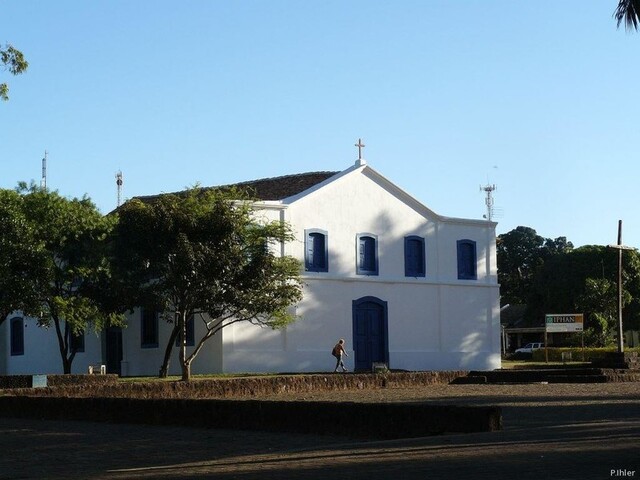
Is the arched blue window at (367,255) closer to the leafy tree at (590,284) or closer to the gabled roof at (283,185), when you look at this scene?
the gabled roof at (283,185)

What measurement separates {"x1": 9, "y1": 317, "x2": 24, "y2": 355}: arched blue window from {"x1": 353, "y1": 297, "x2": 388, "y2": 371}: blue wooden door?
1509 centimetres

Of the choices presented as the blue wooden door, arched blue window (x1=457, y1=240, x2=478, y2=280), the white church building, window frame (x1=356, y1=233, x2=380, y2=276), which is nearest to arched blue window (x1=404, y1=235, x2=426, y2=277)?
the white church building

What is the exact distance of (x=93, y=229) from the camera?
37.3 metres

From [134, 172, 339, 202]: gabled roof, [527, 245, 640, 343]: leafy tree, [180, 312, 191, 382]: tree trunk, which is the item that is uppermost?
[134, 172, 339, 202]: gabled roof

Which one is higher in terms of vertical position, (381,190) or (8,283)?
(381,190)

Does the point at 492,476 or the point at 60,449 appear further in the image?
the point at 60,449

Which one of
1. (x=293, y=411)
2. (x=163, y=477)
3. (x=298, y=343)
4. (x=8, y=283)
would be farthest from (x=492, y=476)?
(x=298, y=343)

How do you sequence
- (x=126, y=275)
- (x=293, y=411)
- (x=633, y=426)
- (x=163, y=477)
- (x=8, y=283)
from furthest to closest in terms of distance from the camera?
1. (x=126, y=275)
2. (x=8, y=283)
3. (x=293, y=411)
4. (x=633, y=426)
5. (x=163, y=477)

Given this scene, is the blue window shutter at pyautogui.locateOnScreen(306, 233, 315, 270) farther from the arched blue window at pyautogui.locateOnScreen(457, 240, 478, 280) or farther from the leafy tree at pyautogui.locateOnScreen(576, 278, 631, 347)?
the leafy tree at pyautogui.locateOnScreen(576, 278, 631, 347)

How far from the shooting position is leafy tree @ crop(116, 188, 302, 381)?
35.6 m

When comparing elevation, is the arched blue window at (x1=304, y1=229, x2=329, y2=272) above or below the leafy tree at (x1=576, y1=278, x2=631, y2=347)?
above

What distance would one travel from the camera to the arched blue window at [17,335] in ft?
165

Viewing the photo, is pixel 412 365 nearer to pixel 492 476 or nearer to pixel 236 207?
pixel 236 207

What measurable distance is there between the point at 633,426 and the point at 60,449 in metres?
8.59
